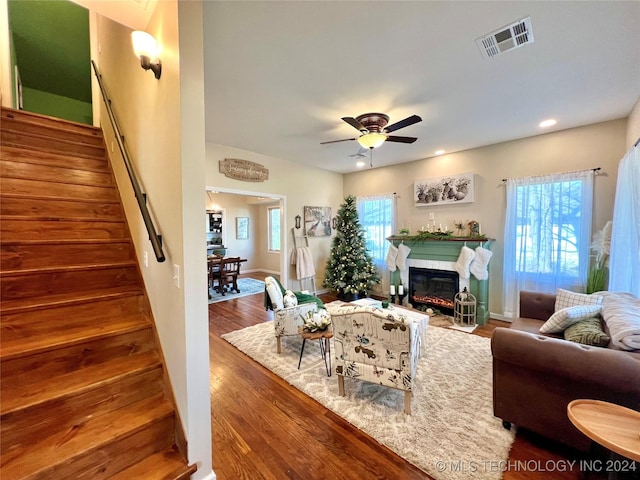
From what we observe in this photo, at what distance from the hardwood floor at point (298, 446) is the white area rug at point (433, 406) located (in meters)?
0.07

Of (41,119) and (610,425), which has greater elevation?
(41,119)

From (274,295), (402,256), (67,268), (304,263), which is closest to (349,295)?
(304,263)

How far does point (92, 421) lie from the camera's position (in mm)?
1490

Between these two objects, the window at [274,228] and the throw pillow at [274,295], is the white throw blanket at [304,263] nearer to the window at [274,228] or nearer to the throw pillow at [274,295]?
the throw pillow at [274,295]

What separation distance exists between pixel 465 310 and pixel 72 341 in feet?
15.5

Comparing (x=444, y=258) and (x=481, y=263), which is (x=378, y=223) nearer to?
(x=444, y=258)

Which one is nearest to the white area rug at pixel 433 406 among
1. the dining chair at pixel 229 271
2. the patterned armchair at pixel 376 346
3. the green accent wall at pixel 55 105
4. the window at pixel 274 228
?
the patterned armchair at pixel 376 346

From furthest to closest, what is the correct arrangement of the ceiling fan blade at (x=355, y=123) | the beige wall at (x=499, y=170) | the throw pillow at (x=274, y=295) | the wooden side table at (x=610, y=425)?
the beige wall at (x=499, y=170) < the throw pillow at (x=274, y=295) < the ceiling fan blade at (x=355, y=123) < the wooden side table at (x=610, y=425)

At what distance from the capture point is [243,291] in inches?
251

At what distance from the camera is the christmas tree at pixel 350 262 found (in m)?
5.65

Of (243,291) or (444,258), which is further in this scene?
(243,291)

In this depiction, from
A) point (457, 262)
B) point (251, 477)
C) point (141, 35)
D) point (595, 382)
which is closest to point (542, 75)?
point (595, 382)

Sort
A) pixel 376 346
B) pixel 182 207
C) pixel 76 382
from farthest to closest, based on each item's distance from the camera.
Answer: pixel 376 346
pixel 76 382
pixel 182 207

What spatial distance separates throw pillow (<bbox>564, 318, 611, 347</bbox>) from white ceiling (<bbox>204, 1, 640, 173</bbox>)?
220cm
